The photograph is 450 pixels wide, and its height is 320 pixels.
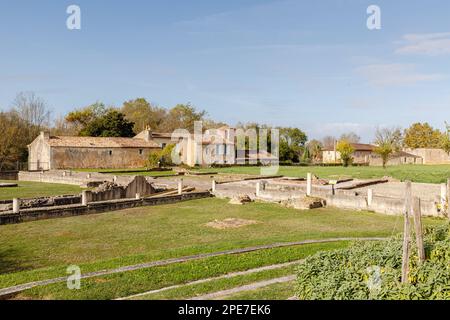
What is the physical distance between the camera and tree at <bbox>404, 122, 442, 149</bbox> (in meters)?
114

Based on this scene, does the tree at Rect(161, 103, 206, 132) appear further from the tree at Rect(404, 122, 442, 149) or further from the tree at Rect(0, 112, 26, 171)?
the tree at Rect(404, 122, 442, 149)

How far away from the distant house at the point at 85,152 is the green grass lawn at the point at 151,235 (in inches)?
1373

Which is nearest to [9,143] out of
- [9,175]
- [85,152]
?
[85,152]

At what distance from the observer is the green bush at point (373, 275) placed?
6.40 metres

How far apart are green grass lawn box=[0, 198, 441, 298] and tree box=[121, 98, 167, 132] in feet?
227

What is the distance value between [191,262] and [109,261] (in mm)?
2345

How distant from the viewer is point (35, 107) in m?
71.1

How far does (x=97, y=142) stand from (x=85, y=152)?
2.96 m

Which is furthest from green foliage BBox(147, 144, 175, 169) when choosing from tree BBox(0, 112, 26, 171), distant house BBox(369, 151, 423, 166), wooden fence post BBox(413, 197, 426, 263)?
distant house BBox(369, 151, 423, 166)

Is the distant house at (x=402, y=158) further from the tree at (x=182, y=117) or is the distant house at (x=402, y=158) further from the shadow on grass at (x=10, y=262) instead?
the shadow on grass at (x=10, y=262)

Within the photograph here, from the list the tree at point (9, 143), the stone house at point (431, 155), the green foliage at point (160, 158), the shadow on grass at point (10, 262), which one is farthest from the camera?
the stone house at point (431, 155)

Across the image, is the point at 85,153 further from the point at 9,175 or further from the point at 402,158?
the point at 402,158

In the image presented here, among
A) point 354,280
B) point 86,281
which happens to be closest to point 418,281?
point 354,280

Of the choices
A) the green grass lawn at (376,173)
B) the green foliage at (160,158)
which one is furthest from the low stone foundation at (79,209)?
the green foliage at (160,158)
